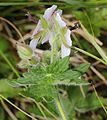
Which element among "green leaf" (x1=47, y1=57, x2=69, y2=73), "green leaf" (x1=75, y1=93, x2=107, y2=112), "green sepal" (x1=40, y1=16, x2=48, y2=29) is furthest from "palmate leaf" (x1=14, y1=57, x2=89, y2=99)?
"green leaf" (x1=75, y1=93, x2=107, y2=112)

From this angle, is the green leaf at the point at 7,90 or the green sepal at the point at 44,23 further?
the green leaf at the point at 7,90

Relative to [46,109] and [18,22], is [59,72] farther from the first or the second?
[18,22]

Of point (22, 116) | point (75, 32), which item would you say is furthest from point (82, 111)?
point (75, 32)

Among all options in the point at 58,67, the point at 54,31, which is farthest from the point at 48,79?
the point at 54,31

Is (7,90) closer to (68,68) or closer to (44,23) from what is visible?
(68,68)

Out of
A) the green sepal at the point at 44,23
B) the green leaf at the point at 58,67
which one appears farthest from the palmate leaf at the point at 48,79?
the green sepal at the point at 44,23

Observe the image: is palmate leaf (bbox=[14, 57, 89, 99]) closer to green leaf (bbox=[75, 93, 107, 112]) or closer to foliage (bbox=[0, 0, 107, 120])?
foliage (bbox=[0, 0, 107, 120])

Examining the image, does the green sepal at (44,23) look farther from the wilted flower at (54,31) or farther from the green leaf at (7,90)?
the green leaf at (7,90)
